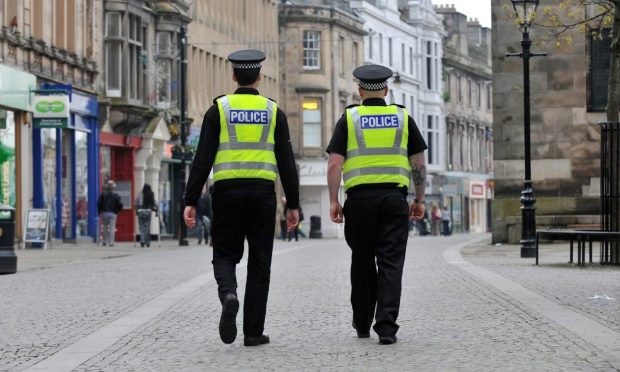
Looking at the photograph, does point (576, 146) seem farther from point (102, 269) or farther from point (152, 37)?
point (152, 37)

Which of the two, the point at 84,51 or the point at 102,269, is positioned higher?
the point at 84,51

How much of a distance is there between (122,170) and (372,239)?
41.8m

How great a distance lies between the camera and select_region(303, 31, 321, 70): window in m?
83.6

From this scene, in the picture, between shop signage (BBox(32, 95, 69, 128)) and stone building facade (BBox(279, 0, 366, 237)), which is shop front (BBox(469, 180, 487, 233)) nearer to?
stone building facade (BBox(279, 0, 366, 237))

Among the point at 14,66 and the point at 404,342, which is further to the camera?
the point at 14,66

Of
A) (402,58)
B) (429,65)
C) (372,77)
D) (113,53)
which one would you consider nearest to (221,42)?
(113,53)

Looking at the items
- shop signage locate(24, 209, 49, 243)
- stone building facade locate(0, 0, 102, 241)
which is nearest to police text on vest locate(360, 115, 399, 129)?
shop signage locate(24, 209, 49, 243)

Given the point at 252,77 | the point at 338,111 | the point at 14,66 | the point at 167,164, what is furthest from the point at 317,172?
the point at 252,77

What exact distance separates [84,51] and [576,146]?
16.5m

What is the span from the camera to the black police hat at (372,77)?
12383 millimetres

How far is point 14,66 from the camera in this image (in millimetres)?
40062

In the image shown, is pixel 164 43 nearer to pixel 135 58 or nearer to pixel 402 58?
pixel 135 58

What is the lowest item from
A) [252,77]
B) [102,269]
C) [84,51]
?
[102,269]

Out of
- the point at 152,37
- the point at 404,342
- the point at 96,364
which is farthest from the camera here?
the point at 152,37
